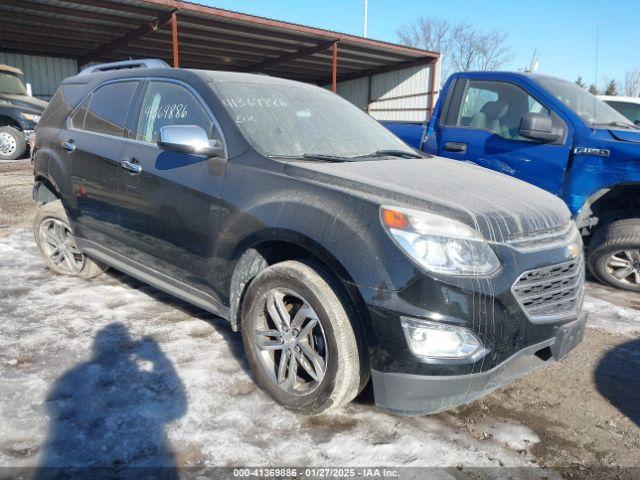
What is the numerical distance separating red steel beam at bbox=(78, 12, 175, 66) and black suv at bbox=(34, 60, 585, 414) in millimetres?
10887

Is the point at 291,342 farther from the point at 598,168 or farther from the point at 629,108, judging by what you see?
the point at 629,108

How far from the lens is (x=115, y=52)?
18219mm

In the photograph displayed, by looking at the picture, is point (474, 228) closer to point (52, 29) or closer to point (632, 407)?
point (632, 407)

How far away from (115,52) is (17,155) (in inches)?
318

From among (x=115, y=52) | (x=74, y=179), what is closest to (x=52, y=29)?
(x=115, y=52)

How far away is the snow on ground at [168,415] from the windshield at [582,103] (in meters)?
3.38

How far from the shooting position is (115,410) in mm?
2535

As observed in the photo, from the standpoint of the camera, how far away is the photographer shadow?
2.19 metres

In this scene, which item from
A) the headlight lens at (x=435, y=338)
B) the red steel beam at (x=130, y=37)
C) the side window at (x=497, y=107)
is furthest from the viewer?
the red steel beam at (x=130, y=37)

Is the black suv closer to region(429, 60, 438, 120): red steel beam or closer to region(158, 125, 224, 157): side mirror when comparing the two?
region(158, 125, 224, 157): side mirror

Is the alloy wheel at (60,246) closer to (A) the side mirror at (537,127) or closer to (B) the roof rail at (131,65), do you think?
(B) the roof rail at (131,65)

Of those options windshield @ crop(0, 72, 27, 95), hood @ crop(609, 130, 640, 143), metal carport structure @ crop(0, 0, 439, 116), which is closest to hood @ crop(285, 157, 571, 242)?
hood @ crop(609, 130, 640, 143)

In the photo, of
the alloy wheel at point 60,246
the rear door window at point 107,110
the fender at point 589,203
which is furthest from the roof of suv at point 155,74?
the fender at point 589,203

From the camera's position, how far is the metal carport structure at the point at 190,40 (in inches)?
516
